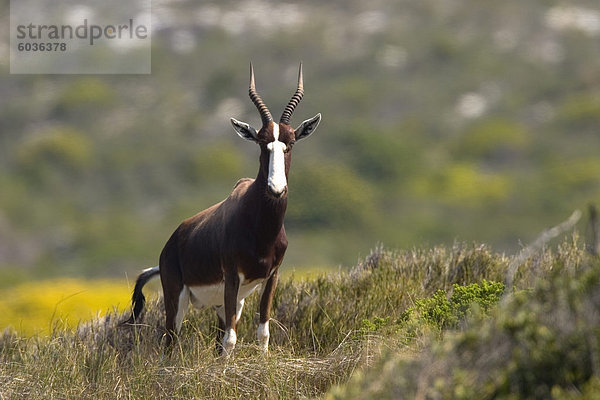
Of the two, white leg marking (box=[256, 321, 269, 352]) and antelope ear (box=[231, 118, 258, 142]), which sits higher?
antelope ear (box=[231, 118, 258, 142])

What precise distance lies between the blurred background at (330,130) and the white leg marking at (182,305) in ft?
82.1

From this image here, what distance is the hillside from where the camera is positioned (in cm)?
3928

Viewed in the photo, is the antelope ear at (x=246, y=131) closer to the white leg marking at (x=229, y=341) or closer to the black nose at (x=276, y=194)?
the black nose at (x=276, y=194)

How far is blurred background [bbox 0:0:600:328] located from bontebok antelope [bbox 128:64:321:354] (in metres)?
25.1

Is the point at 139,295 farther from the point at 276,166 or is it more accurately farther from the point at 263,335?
the point at 276,166

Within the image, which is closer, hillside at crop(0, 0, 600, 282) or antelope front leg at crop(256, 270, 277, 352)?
antelope front leg at crop(256, 270, 277, 352)

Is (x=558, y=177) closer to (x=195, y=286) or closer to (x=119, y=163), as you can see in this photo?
(x=119, y=163)

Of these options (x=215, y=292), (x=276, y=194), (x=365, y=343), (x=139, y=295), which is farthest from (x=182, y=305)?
(x=365, y=343)

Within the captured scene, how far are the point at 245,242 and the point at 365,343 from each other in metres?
1.26

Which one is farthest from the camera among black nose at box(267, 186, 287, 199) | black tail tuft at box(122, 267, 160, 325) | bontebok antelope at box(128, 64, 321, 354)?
black tail tuft at box(122, 267, 160, 325)

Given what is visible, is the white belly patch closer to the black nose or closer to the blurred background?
the black nose

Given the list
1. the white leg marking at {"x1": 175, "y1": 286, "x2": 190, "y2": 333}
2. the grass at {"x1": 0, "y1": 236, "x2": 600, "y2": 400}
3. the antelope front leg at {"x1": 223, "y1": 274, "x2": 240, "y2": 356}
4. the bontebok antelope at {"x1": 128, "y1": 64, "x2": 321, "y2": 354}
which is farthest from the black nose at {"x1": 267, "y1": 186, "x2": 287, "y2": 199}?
the white leg marking at {"x1": 175, "y1": 286, "x2": 190, "y2": 333}

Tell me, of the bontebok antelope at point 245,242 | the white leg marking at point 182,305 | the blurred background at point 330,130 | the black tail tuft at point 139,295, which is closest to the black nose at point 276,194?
the bontebok antelope at point 245,242

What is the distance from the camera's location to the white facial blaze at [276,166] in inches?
269
